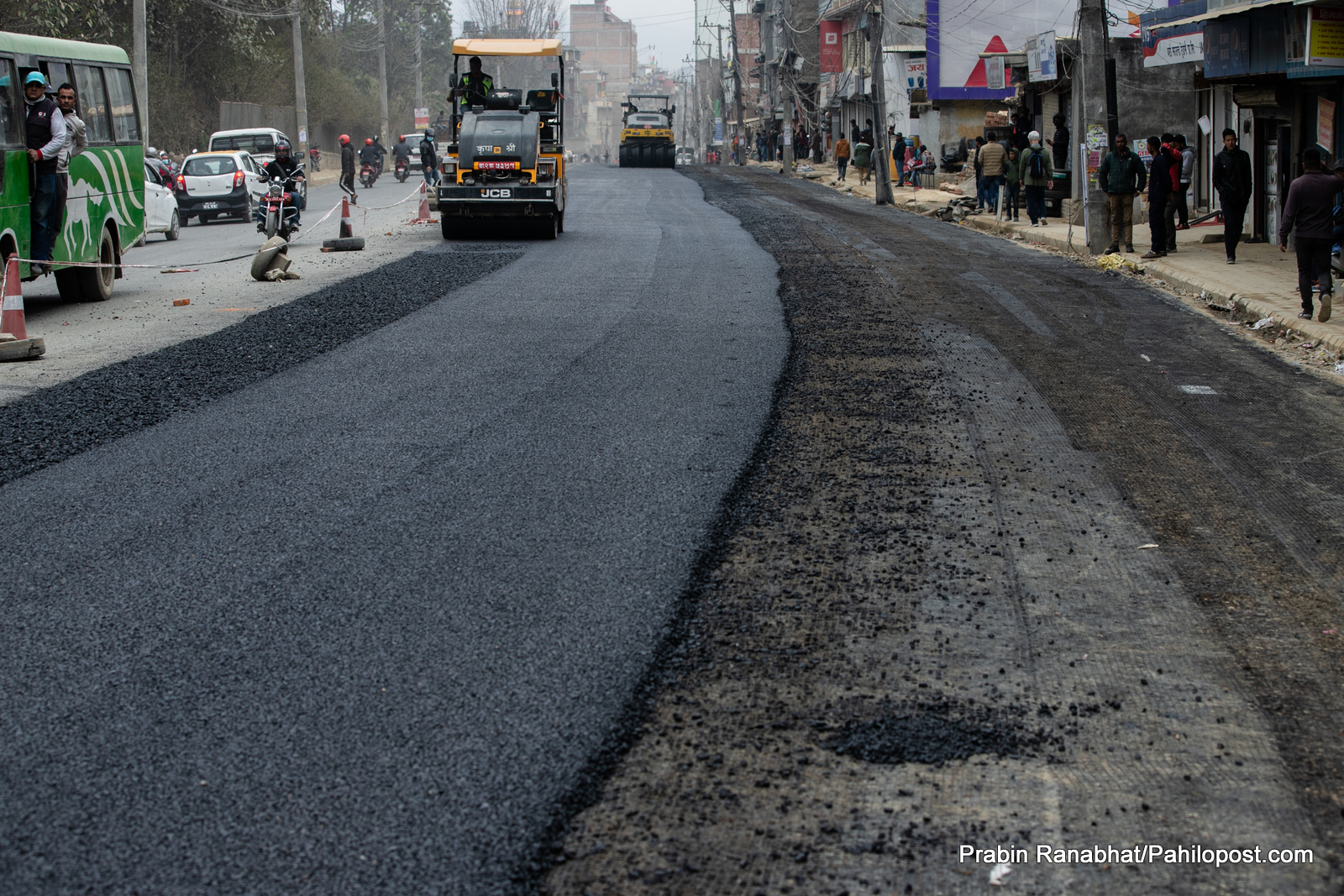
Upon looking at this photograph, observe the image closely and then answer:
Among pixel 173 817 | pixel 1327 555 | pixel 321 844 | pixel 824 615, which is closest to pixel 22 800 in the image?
pixel 173 817

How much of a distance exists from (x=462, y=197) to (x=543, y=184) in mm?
1360

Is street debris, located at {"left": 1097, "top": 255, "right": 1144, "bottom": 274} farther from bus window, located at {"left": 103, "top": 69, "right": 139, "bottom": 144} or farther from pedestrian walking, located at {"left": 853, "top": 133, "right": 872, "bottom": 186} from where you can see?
pedestrian walking, located at {"left": 853, "top": 133, "right": 872, "bottom": 186}

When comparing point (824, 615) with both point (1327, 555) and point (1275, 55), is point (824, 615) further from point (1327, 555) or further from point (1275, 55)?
point (1275, 55)

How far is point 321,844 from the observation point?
3.29 meters

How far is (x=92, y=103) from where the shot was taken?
47.6 ft

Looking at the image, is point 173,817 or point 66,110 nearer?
point 173,817

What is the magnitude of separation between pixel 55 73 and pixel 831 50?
58378 millimetres

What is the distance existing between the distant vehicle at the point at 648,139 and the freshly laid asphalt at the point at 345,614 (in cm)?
5142

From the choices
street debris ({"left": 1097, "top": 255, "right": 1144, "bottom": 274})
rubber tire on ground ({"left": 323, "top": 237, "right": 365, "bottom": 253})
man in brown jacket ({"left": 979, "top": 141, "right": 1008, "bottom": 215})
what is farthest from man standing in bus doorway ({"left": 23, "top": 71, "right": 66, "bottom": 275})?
man in brown jacket ({"left": 979, "top": 141, "right": 1008, "bottom": 215})

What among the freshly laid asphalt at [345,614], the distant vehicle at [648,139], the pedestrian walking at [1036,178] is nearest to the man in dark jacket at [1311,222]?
the freshly laid asphalt at [345,614]

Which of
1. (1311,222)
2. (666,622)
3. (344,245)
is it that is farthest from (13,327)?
(1311,222)

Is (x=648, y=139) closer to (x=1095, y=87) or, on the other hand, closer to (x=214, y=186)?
(x=214, y=186)

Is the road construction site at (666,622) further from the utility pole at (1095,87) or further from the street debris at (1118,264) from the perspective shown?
the utility pole at (1095,87)

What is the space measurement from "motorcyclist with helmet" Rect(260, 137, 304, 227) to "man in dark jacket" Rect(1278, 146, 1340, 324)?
1618 centimetres
